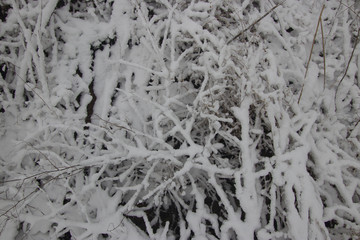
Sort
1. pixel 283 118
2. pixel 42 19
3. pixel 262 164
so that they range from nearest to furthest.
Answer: pixel 283 118 → pixel 262 164 → pixel 42 19

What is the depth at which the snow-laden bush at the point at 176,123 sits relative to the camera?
178 cm

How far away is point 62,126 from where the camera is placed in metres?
1.87

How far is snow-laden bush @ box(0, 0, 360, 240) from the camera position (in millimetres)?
1775

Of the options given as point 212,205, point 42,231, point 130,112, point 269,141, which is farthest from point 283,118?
point 42,231

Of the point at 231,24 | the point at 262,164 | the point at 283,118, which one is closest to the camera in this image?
the point at 283,118

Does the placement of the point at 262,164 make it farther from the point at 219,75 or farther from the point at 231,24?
the point at 231,24

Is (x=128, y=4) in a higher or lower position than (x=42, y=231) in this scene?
higher

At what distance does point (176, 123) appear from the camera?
5.98 feet

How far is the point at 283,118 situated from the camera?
6.07 ft

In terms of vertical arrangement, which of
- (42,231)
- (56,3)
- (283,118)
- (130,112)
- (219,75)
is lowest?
(42,231)

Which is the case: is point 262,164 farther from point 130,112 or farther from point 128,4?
point 128,4

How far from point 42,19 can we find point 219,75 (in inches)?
66.4

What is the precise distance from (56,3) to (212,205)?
7.74 feet

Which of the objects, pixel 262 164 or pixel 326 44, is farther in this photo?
pixel 326 44
